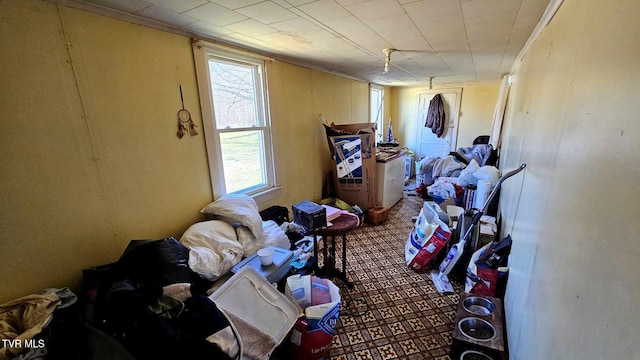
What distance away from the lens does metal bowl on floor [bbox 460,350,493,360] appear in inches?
62.3

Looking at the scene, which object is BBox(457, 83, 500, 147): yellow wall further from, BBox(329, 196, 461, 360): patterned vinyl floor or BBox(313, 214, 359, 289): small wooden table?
BBox(313, 214, 359, 289): small wooden table

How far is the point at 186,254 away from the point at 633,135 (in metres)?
1.97

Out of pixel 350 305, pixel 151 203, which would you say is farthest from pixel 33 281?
pixel 350 305

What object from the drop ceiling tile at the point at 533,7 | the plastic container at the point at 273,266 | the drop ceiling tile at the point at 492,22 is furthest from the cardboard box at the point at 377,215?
the drop ceiling tile at the point at 533,7

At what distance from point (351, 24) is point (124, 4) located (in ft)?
4.79

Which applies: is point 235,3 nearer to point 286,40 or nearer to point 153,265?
point 286,40

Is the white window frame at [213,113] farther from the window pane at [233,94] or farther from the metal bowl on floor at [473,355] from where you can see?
the metal bowl on floor at [473,355]

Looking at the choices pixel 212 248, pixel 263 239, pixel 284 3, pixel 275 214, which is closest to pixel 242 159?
pixel 275 214

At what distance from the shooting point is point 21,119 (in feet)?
4.28

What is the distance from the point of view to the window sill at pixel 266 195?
2.86 meters

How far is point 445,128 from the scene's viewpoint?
6.43m

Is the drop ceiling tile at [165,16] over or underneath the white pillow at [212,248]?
over

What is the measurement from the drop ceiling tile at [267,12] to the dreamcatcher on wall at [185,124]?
2.84ft

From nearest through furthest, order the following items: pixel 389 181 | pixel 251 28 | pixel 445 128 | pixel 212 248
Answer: pixel 212 248, pixel 251 28, pixel 389 181, pixel 445 128
